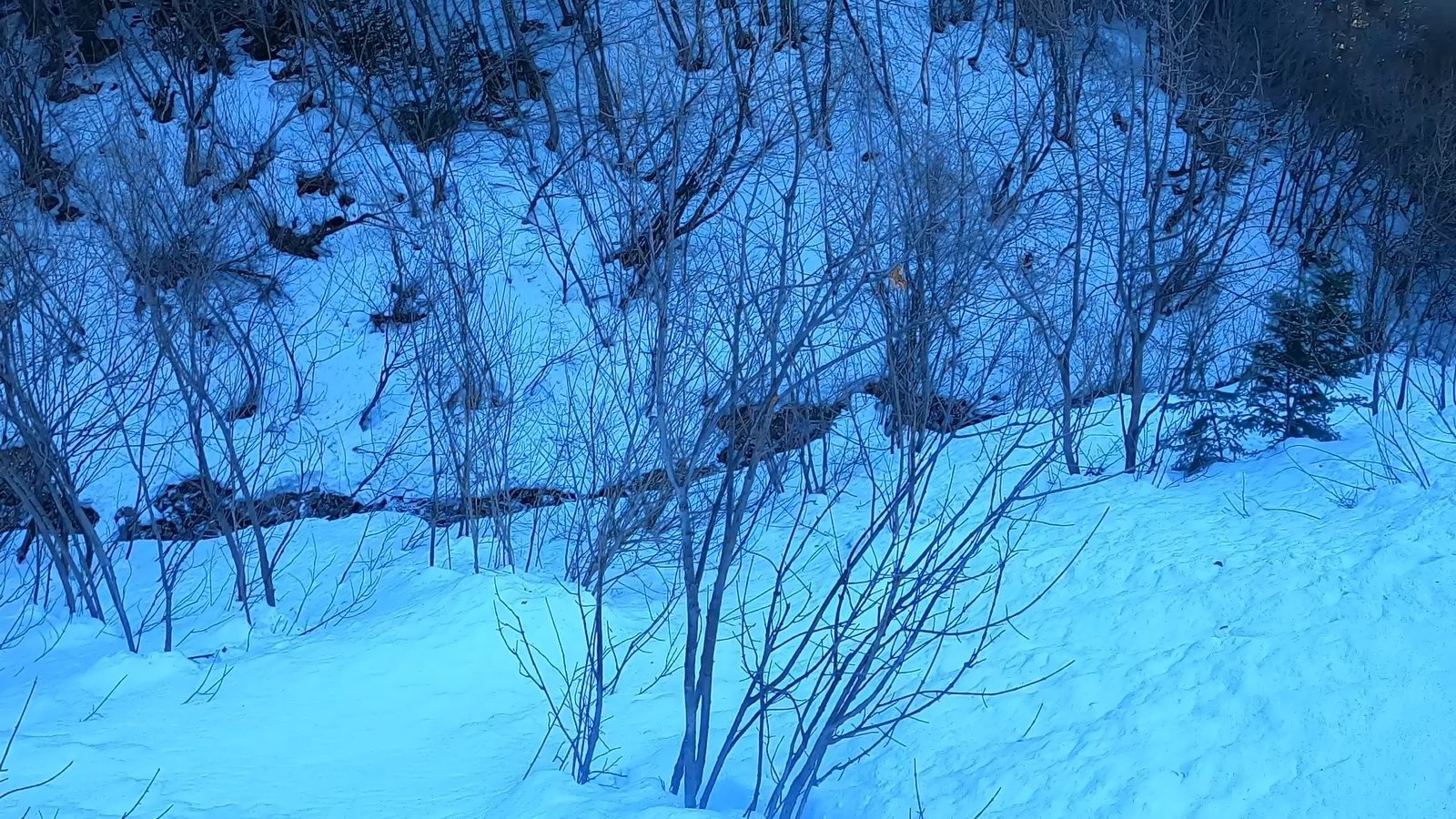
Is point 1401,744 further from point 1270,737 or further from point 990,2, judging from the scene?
point 990,2

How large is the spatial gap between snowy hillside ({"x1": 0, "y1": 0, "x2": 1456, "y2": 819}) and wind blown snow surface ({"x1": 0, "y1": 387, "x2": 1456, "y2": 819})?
35 millimetres

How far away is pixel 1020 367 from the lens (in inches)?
650

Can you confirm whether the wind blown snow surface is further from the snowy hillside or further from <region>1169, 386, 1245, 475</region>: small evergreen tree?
<region>1169, 386, 1245, 475</region>: small evergreen tree

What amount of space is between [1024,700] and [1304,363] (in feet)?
17.8

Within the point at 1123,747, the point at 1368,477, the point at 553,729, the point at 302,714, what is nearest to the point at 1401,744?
the point at 1123,747

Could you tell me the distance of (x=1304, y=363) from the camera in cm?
1046

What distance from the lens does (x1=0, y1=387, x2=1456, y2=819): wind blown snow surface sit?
5895 millimetres

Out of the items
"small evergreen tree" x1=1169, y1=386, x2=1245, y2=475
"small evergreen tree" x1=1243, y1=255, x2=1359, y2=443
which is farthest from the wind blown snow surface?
"small evergreen tree" x1=1169, y1=386, x2=1245, y2=475

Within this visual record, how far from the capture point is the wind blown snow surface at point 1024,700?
19.3 ft

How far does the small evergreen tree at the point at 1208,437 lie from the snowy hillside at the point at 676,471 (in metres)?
0.07


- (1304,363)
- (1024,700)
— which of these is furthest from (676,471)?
(1304,363)

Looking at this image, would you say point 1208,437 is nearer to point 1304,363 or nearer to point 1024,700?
point 1304,363

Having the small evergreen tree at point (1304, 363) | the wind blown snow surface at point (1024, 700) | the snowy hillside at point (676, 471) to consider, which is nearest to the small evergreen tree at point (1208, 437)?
the snowy hillside at point (676, 471)

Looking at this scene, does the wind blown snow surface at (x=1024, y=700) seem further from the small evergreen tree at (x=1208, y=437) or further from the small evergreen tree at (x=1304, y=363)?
the small evergreen tree at (x=1208, y=437)
